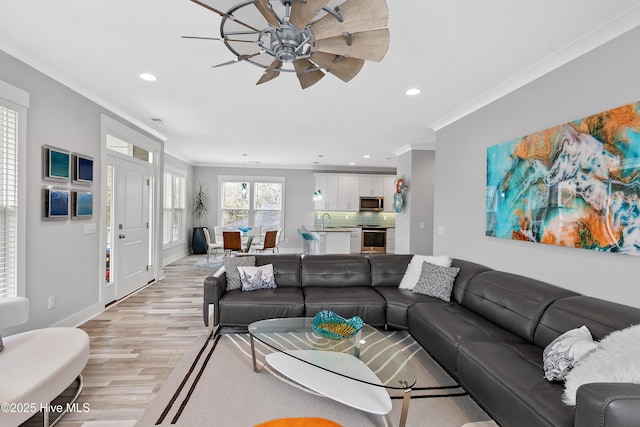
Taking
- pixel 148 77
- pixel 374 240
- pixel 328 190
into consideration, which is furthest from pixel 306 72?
pixel 374 240

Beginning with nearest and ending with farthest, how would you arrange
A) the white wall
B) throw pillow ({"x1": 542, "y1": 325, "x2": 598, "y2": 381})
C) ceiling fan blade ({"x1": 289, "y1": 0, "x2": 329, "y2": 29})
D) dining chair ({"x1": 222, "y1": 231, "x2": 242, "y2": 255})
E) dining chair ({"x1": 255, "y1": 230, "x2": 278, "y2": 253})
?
ceiling fan blade ({"x1": 289, "y1": 0, "x2": 329, "y2": 29}) < throw pillow ({"x1": 542, "y1": 325, "x2": 598, "y2": 381}) < the white wall < dining chair ({"x1": 222, "y1": 231, "x2": 242, "y2": 255}) < dining chair ({"x1": 255, "y1": 230, "x2": 278, "y2": 253})

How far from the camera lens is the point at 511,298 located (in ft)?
8.64

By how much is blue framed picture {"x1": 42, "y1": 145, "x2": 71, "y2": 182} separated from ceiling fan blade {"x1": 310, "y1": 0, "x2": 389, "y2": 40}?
3.04 m

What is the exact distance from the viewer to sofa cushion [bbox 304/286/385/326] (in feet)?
10.8

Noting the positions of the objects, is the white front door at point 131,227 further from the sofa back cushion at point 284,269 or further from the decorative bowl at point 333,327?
the decorative bowl at point 333,327

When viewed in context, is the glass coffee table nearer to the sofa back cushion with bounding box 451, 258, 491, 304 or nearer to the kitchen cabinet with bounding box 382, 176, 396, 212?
the sofa back cushion with bounding box 451, 258, 491, 304

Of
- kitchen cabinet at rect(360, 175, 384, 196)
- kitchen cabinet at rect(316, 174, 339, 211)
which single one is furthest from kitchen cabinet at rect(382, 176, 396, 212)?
kitchen cabinet at rect(316, 174, 339, 211)

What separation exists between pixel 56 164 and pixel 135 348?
2009 mm

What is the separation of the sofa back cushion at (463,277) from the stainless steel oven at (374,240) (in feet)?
17.7

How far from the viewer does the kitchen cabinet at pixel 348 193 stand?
916 centimetres

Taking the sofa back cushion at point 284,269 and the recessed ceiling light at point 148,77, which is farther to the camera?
the sofa back cushion at point 284,269

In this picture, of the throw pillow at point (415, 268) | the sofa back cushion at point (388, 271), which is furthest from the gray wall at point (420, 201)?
the throw pillow at point (415, 268)

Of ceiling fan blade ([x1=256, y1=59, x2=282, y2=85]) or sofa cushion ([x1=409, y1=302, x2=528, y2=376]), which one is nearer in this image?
ceiling fan blade ([x1=256, y1=59, x2=282, y2=85])

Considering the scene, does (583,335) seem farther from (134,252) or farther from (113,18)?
(134,252)
